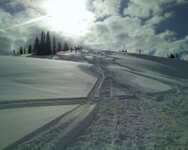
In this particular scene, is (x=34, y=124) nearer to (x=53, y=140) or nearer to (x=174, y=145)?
(x=53, y=140)

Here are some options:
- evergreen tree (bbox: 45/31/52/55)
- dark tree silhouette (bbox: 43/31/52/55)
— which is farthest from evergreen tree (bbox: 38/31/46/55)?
evergreen tree (bbox: 45/31/52/55)

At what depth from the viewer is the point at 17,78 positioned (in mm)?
21109

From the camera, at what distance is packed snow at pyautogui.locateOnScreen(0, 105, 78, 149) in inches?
372

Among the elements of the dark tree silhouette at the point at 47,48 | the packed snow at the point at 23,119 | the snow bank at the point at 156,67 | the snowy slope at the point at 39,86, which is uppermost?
the dark tree silhouette at the point at 47,48

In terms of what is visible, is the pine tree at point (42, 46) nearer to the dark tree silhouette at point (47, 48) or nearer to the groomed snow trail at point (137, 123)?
the dark tree silhouette at point (47, 48)

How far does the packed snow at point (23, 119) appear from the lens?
372 inches

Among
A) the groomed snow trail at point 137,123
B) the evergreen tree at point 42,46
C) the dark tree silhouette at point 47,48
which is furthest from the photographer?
the dark tree silhouette at point 47,48

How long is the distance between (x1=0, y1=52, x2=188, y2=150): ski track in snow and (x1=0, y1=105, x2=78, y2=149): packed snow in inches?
10.5

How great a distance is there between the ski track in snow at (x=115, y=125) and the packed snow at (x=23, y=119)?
0.27 m

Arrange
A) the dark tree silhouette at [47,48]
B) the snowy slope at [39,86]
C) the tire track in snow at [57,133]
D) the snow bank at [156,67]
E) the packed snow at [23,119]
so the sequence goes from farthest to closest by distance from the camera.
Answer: the dark tree silhouette at [47,48]
the snow bank at [156,67]
the snowy slope at [39,86]
the packed snow at [23,119]
the tire track in snow at [57,133]

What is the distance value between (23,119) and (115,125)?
2.99 metres


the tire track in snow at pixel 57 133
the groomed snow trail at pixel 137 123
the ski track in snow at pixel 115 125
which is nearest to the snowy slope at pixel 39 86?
the ski track in snow at pixel 115 125

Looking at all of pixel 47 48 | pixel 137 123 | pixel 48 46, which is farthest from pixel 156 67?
pixel 48 46

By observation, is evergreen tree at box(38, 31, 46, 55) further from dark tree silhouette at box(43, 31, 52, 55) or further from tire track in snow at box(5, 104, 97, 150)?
tire track in snow at box(5, 104, 97, 150)
